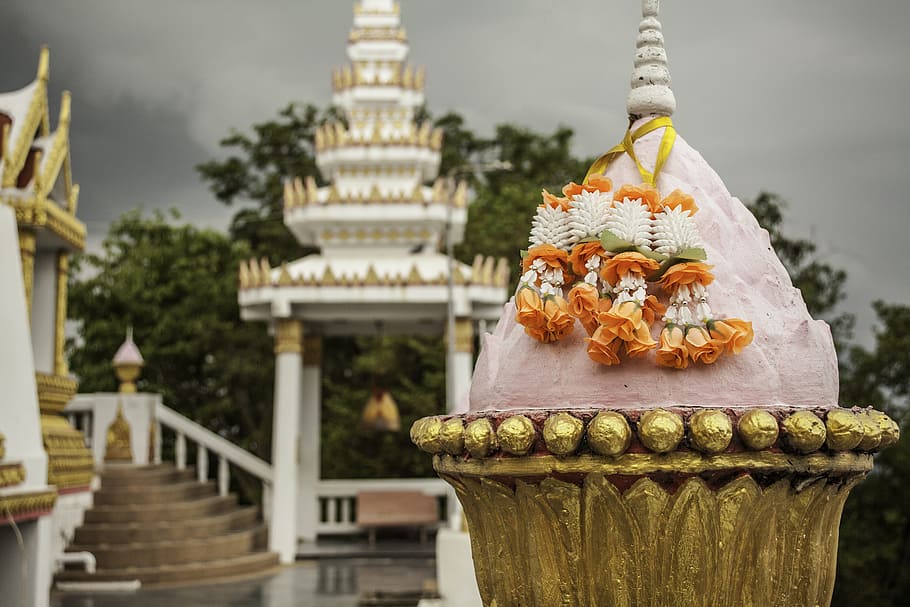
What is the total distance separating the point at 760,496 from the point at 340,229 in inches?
572

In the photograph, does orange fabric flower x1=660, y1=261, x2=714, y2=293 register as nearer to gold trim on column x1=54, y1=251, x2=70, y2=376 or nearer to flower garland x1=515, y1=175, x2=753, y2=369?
flower garland x1=515, y1=175, x2=753, y2=369

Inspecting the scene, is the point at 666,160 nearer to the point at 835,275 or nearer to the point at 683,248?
the point at 683,248

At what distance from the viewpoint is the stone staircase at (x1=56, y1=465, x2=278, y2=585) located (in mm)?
13938

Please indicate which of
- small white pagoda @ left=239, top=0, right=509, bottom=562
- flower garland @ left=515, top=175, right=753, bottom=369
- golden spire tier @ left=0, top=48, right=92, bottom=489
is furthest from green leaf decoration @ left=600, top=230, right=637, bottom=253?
small white pagoda @ left=239, top=0, right=509, bottom=562

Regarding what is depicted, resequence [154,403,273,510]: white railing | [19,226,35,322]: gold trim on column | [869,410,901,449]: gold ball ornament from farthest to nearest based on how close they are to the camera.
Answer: [154,403,273,510]: white railing < [19,226,35,322]: gold trim on column < [869,410,901,449]: gold ball ornament

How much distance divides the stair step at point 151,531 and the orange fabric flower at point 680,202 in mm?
12731

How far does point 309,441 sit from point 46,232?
334 inches

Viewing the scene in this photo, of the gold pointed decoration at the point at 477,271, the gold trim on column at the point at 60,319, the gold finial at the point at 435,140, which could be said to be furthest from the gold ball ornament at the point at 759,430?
the gold finial at the point at 435,140

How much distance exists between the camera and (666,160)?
3.00 m

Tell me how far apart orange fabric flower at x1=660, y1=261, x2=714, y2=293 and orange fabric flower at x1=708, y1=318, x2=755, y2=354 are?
0.39 feet

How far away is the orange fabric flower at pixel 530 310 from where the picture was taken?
273cm

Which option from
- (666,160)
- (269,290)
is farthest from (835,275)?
(666,160)

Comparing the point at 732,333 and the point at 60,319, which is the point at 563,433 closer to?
the point at 732,333

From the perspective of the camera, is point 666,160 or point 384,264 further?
point 384,264
